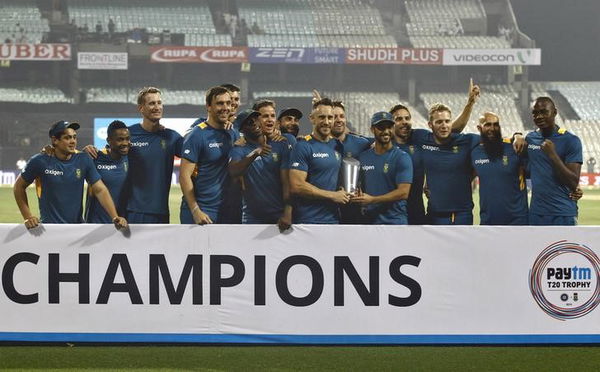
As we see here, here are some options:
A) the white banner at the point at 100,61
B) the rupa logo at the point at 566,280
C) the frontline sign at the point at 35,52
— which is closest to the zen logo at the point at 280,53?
the white banner at the point at 100,61

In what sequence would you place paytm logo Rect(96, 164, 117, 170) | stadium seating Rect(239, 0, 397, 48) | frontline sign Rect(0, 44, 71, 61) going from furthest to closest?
stadium seating Rect(239, 0, 397, 48) < frontline sign Rect(0, 44, 71, 61) < paytm logo Rect(96, 164, 117, 170)

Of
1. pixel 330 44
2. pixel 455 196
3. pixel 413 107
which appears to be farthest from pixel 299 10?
pixel 455 196

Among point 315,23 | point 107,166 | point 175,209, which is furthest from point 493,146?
point 315,23

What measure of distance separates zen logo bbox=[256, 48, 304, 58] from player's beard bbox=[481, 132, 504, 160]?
42.0 meters

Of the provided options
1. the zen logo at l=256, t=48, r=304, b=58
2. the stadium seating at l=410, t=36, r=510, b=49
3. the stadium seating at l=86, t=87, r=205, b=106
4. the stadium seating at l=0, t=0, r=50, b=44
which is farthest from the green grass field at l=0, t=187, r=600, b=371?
the stadium seating at l=410, t=36, r=510, b=49

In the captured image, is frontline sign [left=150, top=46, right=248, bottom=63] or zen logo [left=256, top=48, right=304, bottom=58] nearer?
frontline sign [left=150, top=46, right=248, bottom=63]

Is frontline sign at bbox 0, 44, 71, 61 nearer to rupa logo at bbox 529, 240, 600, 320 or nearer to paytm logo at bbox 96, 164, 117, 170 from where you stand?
paytm logo at bbox 96, 164, 117, 170

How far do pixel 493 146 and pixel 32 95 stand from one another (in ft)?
147

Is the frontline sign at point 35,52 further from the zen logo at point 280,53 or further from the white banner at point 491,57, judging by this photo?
the white banner at point 491,57

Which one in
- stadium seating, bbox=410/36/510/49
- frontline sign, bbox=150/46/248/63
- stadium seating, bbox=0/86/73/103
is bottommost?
stadium seating, bbox=0/86/73/103

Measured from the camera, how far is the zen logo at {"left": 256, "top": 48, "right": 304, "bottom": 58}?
1956 inches

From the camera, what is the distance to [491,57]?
169 ft

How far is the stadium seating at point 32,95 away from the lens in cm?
4944

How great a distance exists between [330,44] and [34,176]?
46594 mm
